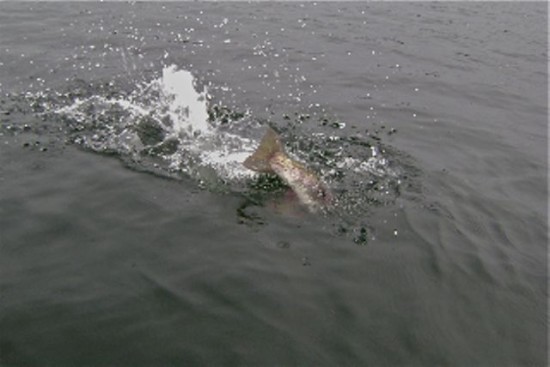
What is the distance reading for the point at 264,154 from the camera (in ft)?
27.1

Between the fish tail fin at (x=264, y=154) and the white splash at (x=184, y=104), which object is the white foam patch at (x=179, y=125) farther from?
the fish tail fin at (x=264, y=154)

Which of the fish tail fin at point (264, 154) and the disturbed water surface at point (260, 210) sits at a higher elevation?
the fish tail fin at point (264, 154)

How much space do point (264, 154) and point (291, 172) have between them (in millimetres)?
512

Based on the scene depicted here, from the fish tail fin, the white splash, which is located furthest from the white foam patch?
the fish tail fin

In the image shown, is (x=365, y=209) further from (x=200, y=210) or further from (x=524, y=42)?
(x=524, y=42)

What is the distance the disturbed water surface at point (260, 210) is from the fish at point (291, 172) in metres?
0.19

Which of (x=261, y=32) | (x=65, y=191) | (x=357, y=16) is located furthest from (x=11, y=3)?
(x=65, y=191)

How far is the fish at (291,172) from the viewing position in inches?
314

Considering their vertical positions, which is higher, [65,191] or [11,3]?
[11,3]

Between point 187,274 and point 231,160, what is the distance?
2.90m

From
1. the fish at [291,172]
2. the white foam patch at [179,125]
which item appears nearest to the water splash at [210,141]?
the white foam patch at [179,125]

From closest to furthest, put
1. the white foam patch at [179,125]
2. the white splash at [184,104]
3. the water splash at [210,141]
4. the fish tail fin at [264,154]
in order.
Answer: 1. the fish tail fin at [264,154]
2. the water splash at [210,141]
3. the white foam patch at [179,125]
4. the white splash at [184,104]

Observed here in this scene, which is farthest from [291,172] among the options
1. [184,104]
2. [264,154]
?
[184,104]

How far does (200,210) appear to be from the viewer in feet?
25.1
